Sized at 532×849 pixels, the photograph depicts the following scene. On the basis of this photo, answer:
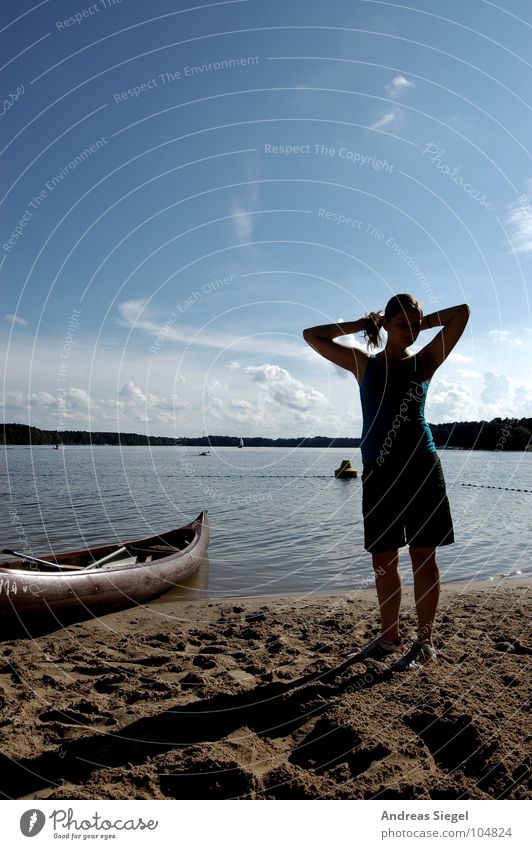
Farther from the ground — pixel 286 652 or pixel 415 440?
pixel 415 440

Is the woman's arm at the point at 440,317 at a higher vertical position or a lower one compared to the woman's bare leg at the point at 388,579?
higher

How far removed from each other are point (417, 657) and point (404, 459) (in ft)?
5.82

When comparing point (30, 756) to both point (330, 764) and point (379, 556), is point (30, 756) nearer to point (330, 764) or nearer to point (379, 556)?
point (330, 764)

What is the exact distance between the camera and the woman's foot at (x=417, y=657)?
4.68m

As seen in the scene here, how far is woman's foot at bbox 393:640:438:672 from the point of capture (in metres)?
4.68

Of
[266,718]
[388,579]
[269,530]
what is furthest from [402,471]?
[269,530]

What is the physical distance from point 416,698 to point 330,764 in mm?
1023

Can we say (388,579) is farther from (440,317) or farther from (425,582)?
(440,317)

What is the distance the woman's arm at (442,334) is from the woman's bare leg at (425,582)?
1515 millimetres

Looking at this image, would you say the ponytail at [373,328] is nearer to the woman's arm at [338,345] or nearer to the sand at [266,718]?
the woman's arm at [338,345]

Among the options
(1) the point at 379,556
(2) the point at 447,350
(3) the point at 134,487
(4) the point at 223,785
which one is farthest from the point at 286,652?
(3) the point at 134,487

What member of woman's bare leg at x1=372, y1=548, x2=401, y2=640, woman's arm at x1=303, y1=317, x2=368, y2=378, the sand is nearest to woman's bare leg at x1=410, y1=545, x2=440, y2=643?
woman's bare leg at x1=372, y1=548, x2=401, y2=640

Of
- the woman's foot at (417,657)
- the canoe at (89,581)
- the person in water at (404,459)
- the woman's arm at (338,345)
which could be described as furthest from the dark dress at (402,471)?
the canoe at (89,581)

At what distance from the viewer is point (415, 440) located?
4.62m
